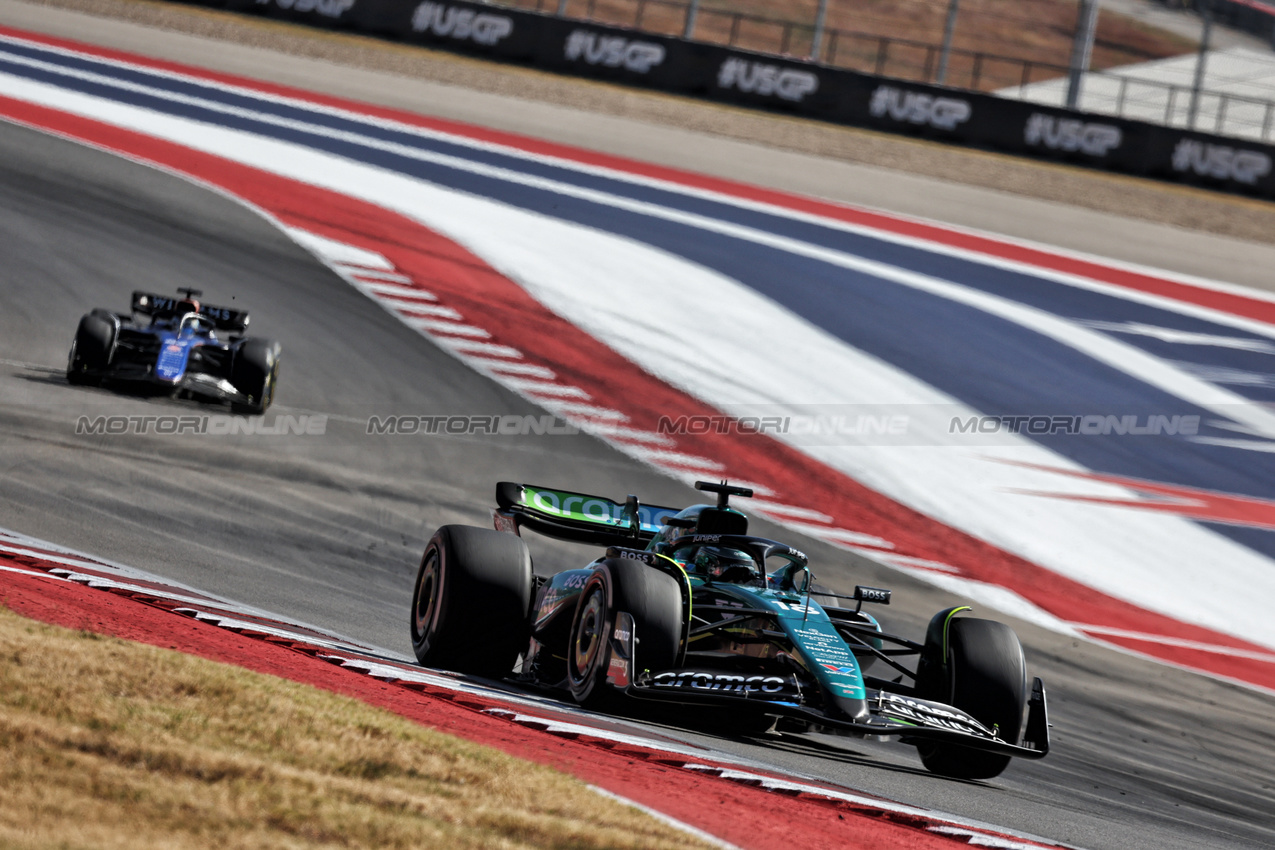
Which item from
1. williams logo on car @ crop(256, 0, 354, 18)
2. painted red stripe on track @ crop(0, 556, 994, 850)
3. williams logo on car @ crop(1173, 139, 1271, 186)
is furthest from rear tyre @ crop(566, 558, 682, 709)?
williams logo on car @ crop(256, 0, 354, 18)

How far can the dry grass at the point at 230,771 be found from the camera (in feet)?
12.3

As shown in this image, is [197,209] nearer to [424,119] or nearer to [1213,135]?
[424,119]

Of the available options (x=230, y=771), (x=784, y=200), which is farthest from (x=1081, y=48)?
(x=230, y=771)

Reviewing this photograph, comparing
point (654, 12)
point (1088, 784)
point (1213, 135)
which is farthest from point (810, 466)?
point (654, 12)

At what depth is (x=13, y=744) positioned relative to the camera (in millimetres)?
4121

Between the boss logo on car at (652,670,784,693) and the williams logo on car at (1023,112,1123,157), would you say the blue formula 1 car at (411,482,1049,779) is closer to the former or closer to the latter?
the boss logo on car at (652,670,784,693)

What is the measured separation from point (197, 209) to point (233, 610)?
40.0ft

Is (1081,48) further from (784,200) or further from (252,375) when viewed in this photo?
(252,375)

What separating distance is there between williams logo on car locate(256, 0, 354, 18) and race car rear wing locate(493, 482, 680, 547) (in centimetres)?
2250

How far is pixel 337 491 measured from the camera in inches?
503

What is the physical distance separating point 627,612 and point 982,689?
200 centimetres

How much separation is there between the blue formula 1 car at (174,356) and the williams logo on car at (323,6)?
16.3 meters

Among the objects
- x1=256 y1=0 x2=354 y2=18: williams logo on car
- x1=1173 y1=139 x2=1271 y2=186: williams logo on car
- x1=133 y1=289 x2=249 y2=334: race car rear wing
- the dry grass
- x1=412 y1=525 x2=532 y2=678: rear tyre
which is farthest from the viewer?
x1=256 y1=0 x2=354 y2=18: williams logo on car

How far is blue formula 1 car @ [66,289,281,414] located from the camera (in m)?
13.7
